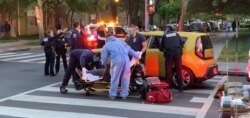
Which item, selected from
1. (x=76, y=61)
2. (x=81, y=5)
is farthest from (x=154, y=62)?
(x=81, y=5)

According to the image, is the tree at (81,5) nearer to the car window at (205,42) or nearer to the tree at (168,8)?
the tree at (168,8)

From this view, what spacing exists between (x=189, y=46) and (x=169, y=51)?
0.96 meters

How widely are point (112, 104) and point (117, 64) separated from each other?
3.05 feet

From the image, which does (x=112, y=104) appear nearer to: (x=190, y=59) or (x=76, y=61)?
(x=76, y=61)

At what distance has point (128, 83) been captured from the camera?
1047 cm

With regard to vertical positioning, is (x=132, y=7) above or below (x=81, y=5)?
below

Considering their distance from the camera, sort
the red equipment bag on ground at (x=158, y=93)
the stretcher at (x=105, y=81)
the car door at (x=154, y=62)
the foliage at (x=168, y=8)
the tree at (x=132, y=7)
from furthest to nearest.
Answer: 1. the foliage at (x=168, y=8)
2. the tree at (x=132, y=7)
3. the car door at (x=154, y=62)
4. the stretcher at (x=105, y=81)
5. the red equipment bag on ground at (x=158, y=93)

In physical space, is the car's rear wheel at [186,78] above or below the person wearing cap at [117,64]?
below

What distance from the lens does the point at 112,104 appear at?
9.91m

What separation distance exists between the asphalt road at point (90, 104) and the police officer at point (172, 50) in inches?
22.3

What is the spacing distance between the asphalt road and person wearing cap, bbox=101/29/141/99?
25 cm

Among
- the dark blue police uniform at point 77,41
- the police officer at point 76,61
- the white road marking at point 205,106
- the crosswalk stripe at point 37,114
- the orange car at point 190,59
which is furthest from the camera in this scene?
the dark blue police uniform at point 77,41

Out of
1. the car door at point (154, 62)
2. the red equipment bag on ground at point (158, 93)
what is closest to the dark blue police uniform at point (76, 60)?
the car door at point (154, 62)

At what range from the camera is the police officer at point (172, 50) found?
37.2 feet
